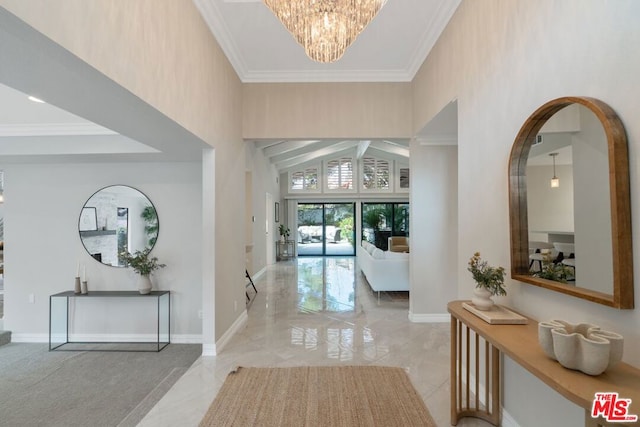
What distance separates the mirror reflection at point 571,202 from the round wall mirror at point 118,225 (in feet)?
12.9

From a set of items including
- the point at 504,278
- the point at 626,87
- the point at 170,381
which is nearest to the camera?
the point at 626,87

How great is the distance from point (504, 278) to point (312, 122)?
307 centimetres

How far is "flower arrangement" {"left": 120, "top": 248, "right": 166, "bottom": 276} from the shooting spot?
12.4ft

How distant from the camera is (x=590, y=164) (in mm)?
1450

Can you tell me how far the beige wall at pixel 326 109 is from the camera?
436 cm

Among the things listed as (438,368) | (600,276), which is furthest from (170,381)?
(600,276)

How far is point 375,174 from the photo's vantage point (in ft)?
39.2

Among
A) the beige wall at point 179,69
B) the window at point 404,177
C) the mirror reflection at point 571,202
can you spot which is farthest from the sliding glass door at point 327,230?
the mirror reflection at point 571,202

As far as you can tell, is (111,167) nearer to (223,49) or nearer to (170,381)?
(223,49)

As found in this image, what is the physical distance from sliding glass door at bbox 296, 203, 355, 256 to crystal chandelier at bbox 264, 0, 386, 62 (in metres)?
10.2

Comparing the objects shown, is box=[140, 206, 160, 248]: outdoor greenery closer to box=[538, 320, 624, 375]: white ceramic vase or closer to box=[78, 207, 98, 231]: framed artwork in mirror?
box=[78, 207, 98, 231]: framed artwork in mirror

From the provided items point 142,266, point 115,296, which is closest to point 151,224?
point 142,266

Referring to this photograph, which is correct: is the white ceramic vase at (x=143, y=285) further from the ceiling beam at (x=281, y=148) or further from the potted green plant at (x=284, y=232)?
the potted green plant at (x=284, y=232)

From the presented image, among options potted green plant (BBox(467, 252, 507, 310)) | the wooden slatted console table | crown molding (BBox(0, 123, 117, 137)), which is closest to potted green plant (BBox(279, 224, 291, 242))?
crown molding (BBox(0, 123, 117, 137))
